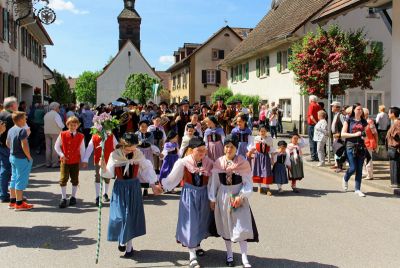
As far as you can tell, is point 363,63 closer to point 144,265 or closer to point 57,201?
point 57,201

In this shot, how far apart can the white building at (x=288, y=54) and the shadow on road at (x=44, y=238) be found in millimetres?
17673

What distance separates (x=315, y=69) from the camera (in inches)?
704

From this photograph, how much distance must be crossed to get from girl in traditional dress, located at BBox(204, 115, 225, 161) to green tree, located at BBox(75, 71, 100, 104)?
4308 inches

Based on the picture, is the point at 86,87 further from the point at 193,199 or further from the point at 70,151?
the point at 193,199

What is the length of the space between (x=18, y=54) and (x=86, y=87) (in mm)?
94892

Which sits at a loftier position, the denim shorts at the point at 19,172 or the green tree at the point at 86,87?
the green tree at the point at 86,87

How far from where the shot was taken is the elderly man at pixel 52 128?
13.7 m

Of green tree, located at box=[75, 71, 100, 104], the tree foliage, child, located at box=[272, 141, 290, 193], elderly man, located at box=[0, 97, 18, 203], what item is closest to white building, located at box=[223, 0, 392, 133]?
the tree foliage

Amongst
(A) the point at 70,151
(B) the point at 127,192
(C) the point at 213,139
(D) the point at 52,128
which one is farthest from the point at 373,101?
(B) the point at 127,192

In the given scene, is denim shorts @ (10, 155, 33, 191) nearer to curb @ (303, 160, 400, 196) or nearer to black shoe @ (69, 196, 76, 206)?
black shoe @ (69, 196, 76, 206)

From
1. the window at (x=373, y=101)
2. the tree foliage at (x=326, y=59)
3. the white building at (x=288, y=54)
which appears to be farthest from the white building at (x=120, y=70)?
the tree foliage at (x=326, y=59)

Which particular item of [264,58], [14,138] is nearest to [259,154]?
[14,138]

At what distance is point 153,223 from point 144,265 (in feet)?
6.43

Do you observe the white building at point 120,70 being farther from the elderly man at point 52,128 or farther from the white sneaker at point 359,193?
the white sneaker at point 359,193
